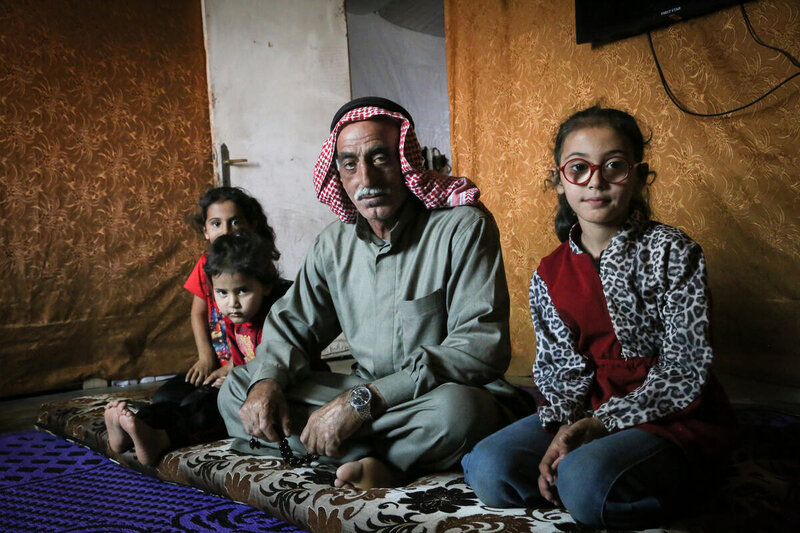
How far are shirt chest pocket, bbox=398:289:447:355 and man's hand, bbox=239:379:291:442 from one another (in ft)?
1.30

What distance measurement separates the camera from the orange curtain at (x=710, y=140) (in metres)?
2.44

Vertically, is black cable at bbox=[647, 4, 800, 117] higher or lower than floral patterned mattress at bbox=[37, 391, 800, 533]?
higher

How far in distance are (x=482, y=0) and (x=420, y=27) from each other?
315 cm

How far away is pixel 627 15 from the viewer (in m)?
2.88

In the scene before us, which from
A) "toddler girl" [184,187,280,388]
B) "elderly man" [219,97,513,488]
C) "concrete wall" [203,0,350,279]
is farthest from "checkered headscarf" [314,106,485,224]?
"concrete wall" [203,0,350,279]

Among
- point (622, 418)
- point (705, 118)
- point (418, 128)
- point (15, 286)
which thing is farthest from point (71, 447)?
point (418, 128)

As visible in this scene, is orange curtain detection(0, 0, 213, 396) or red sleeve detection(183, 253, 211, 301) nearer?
red sleeve detection(183, 253, 211, 301)

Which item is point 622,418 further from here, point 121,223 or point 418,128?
point 418,128

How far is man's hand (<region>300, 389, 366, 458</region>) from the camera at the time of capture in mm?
1663

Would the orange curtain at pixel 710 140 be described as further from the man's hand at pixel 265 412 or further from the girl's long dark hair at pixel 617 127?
the man's hand at pixel 265 412

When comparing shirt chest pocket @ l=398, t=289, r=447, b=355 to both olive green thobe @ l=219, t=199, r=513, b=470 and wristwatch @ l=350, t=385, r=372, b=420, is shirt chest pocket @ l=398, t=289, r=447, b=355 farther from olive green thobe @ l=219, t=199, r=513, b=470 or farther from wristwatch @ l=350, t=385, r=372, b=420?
wristwatch @ l=350, t=385, r=372, b=420

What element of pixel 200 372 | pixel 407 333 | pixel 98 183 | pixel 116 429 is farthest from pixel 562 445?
pixel 98 183

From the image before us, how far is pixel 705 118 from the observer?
8.79 ft

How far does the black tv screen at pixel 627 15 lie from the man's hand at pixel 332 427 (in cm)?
214
